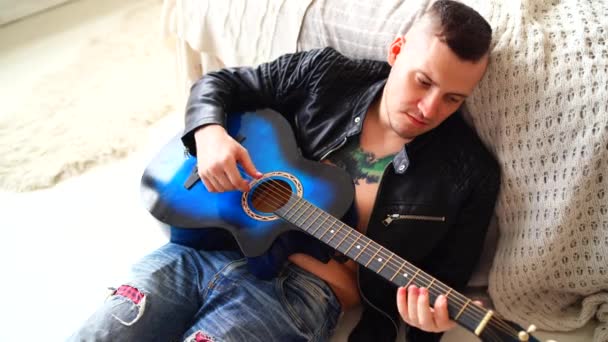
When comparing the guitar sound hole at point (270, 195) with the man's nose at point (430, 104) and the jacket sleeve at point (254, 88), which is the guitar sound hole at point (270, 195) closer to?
the jacket sleeve at point (254, 88)

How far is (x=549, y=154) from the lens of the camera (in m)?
0.85

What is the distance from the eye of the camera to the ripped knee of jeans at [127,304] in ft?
2.74

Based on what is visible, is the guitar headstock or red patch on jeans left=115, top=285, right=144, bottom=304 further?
red patch on jeans left=115, top=285, right=144, bottom=304

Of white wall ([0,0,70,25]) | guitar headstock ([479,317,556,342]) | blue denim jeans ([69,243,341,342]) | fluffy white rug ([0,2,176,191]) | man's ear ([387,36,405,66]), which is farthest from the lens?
white wall ([0,0,70,25])

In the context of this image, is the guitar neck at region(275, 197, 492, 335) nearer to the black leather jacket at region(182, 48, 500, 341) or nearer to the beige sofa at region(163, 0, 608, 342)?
the black leather jacket at region(182, 48, 500, 341)

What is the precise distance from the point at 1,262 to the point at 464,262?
3.84 feet

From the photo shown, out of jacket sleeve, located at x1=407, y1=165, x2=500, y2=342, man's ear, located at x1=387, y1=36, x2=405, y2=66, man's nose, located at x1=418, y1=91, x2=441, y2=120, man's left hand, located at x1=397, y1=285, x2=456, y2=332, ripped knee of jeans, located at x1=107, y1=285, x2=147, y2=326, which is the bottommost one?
jacket sleeve, located at x1=407, y1=165, x2=500, y2=342

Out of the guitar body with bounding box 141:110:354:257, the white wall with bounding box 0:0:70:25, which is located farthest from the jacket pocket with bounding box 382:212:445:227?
the white wall with bounding box 0:0:70:25

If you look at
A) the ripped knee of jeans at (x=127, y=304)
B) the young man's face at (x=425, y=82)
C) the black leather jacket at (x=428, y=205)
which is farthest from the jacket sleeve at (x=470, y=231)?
the ripped knee of jeans at (x=127, y=304)

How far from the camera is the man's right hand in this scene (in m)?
0.91

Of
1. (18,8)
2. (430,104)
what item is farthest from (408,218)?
(18,8)

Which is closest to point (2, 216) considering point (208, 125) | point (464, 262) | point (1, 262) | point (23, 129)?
point (1, 262)

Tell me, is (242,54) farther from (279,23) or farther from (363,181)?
(363,181)

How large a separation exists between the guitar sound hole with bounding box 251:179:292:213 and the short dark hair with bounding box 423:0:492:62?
413 millimetres
